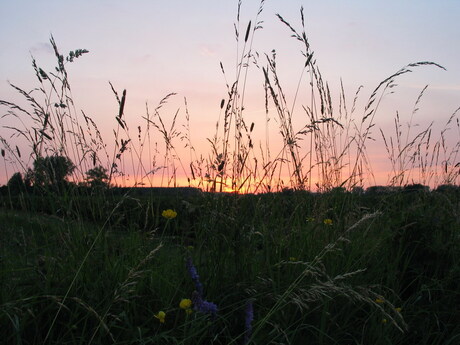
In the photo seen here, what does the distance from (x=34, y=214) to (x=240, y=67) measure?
4.59 ft

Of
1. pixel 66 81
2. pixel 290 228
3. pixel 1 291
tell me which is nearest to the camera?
pixel 1 291

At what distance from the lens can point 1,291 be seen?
1.68 m

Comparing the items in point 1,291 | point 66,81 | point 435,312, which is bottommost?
point 435,312

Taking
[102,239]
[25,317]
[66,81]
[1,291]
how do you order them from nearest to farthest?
1. [25,317]
2. [1,291]
3. [102,239]
4. [66,81]

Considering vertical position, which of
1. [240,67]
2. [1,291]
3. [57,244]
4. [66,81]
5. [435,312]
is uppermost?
[240,67]

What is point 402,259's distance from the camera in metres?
2.66

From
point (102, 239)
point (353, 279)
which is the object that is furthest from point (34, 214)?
point (353, 279)

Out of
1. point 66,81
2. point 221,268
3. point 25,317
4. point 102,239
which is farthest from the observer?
point 66,81

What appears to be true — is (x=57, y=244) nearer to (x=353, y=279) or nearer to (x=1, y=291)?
(x=1, y=291)

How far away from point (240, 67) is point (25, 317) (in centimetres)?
175

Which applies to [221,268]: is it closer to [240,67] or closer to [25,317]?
[25,317]

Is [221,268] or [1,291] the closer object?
[1,291]

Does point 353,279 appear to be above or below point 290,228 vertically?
below

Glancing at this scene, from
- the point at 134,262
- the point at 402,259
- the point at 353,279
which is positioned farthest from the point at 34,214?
the point at 402,259
